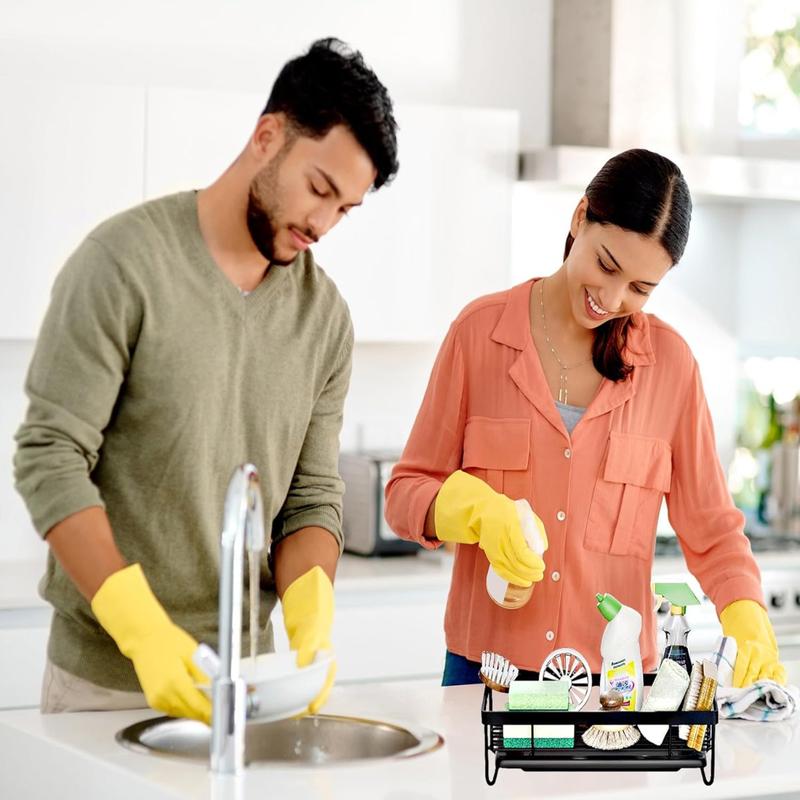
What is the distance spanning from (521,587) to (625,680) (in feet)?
1.17

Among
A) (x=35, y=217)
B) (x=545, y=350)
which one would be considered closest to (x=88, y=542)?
(x=545, y=350)

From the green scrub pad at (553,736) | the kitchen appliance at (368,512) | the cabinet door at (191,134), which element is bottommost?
the kitchen appliance at (368,512)

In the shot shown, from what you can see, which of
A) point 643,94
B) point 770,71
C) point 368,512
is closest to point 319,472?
point 368,512

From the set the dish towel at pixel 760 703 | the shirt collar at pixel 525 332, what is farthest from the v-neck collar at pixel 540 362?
the dish towel at pixel 760 703

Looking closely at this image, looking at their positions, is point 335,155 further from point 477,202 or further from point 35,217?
point 477,202

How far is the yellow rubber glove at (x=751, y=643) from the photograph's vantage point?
7.00ft

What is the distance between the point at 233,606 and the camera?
1577 millimetres

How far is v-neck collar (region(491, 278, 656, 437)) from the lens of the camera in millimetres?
2363

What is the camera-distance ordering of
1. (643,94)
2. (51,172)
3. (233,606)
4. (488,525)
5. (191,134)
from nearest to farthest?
(233,606) → (488,525) → (51,172) → (191,134) → (643,94)

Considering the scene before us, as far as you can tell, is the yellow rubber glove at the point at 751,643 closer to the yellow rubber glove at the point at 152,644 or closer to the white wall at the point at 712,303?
the yellow rubber glove at the point at 152,644

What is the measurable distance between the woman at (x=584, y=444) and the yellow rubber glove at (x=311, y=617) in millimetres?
412

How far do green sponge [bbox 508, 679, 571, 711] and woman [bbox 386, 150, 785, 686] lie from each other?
1.44 feet

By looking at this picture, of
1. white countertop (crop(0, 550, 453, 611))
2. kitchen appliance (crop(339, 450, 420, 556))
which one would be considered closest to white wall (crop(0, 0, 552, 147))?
kitchen appliance (crop(339, 450, 420, 556))

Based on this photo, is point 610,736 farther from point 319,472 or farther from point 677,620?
point 319,472
